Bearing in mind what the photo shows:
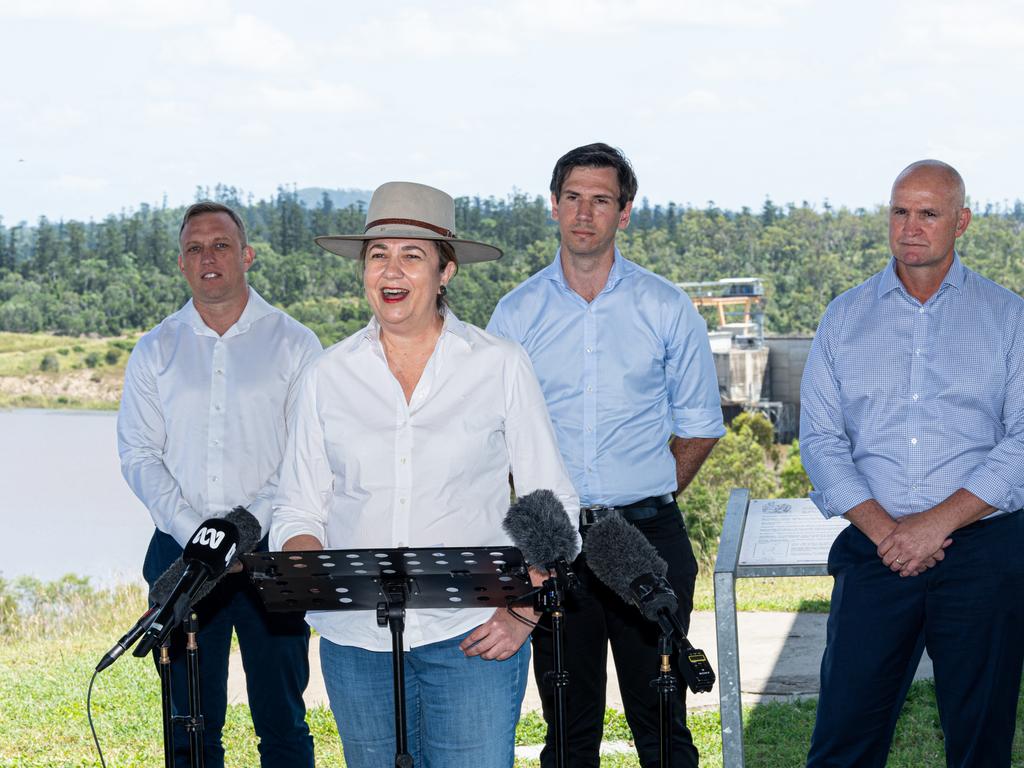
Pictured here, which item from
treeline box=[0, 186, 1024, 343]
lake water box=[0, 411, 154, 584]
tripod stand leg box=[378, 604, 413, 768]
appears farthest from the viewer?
treeline box=[0, 186, 1024, 343]

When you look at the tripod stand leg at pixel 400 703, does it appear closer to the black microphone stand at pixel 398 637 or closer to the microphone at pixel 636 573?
the black microphone stand at pixel 398 637

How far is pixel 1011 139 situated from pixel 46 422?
84.0 metres

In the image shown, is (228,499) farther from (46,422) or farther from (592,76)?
(592,76)

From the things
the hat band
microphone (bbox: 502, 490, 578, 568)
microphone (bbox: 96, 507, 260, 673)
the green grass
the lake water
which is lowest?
the lake water

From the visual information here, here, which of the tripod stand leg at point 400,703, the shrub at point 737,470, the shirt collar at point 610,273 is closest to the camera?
the tripod stand leg at point 400,703

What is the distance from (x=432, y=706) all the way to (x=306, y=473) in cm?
58

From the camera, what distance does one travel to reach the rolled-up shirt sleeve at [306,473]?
106 inches

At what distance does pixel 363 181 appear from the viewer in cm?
9500

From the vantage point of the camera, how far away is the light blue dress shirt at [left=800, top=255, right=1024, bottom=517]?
3373 millimetres

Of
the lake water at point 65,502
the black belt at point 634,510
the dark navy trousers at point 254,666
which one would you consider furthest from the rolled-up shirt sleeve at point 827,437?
the lake water at point 65,502

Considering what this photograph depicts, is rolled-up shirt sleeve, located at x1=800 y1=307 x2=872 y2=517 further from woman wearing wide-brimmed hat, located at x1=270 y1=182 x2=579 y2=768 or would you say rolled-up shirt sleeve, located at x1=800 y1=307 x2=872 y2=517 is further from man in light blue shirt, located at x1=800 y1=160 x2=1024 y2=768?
woman wearing wide-brimmed hat, located at x1=270 y1=182 x2=579 y2=768

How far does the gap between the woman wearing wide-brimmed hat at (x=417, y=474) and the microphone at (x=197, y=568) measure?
15cm

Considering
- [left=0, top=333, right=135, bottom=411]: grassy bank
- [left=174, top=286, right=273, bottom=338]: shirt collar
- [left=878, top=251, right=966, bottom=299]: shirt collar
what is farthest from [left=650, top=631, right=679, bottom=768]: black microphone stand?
[left=0, top=333, right=135, bottom=411]: grassy bank

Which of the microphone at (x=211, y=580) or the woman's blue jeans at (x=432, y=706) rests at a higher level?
the microphone at (x=211, y=580)
